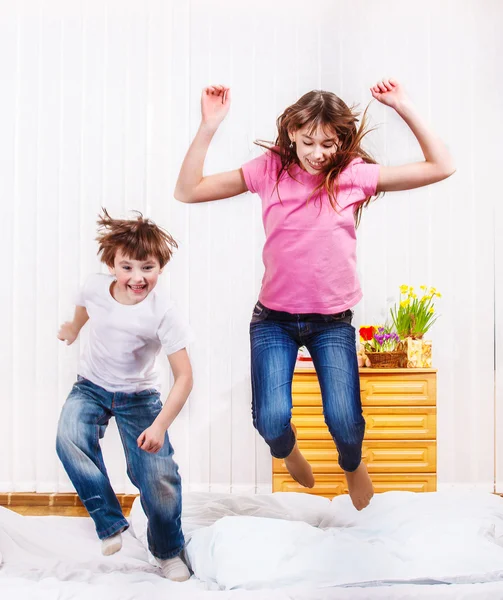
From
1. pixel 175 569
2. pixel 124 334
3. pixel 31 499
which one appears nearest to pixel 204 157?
pixel 124 334

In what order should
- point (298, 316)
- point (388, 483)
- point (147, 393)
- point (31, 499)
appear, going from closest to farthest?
point (298, 316), point (147, 393), point (388, 483), point (31, 499)

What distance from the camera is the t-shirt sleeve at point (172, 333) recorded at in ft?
6.79

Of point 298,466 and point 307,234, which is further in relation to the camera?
point 298,466

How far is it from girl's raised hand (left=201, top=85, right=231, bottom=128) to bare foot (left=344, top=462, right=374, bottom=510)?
1.15m

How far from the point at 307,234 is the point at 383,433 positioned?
1256 mm

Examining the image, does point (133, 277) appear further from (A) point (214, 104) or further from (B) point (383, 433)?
(B) point (383, 433)

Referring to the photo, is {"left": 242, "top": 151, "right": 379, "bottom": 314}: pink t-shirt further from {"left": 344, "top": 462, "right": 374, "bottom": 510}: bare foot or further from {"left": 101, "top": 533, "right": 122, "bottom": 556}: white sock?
{"left": 101, "top": 533, "right": 122, "bottom": 556}: white sock

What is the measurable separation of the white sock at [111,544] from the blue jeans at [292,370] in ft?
1.86

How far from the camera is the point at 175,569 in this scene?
2084 mm

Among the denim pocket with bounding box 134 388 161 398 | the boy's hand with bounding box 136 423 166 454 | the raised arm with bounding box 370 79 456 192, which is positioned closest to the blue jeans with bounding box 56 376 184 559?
the denim pocket with bounding box 134 388 161 398

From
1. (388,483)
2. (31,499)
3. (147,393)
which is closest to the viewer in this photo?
(147,393)

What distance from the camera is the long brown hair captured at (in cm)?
191

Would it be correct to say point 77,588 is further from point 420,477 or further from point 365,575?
point 420,477

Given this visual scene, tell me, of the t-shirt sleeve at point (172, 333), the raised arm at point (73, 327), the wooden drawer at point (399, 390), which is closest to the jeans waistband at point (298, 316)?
the t-shirt sleeve at point (172, 333)
